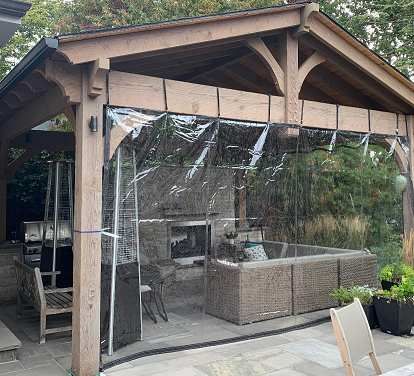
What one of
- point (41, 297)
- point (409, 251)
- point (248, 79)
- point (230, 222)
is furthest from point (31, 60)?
point (409, 251)

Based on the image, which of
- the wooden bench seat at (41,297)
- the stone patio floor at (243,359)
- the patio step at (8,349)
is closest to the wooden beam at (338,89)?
the stone patio floor at (243,359)

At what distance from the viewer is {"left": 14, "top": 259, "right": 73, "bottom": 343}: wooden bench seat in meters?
4.46

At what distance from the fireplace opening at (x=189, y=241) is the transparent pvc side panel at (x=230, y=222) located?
17 mm

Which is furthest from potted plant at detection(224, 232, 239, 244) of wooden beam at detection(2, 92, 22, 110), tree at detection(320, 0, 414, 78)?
tree at detection(320, 0, 414, 78)

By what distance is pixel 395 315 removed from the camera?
4598mm

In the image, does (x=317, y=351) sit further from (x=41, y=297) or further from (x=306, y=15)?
(x=306, y=15)

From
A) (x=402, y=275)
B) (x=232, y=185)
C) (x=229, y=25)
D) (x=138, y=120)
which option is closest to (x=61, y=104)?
(x=138, y=120)

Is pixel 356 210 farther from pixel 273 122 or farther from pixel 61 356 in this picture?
pixel 61 356

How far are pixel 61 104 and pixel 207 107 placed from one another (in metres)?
1.28

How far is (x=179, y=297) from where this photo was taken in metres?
5.70

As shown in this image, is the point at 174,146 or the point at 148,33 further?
the point at 174,146

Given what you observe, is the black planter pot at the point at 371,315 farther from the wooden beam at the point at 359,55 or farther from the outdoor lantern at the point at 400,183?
the wooden beam at the point at 359,55

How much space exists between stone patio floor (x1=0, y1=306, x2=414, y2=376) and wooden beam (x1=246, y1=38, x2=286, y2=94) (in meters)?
2.49

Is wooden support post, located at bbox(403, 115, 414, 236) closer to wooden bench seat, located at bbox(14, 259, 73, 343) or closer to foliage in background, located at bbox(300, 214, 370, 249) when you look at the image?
foliage in background, located at bbox(300, 214, 370, 249)
